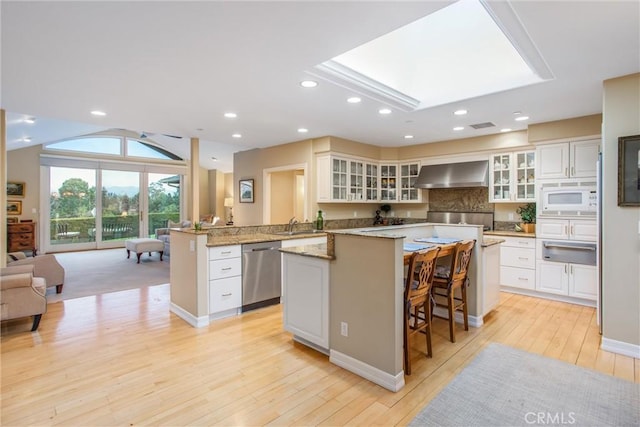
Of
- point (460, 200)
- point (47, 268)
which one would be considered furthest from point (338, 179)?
point (47, 268)

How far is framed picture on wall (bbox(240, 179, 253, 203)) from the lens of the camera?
6.77 m

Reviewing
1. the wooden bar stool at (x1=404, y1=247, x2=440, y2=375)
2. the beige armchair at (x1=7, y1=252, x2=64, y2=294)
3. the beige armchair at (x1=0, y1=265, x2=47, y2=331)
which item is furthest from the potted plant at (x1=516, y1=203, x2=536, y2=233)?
the beige armchair at (x1=7, y1=252, x2=64, y2=294)

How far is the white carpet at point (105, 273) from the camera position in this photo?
500cm

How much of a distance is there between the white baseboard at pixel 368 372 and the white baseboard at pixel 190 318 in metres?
1.65

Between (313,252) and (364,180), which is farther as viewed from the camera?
(364,180)

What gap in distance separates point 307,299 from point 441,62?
9.30 feet

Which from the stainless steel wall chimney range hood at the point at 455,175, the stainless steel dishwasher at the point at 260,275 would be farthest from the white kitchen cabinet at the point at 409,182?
the stainless steel dishwasher at the point at 260,275

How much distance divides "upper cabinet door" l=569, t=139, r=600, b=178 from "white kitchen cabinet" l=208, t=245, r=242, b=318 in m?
4.48

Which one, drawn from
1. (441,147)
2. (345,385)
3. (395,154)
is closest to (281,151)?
(395,154)

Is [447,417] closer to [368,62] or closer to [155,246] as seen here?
[368,62]

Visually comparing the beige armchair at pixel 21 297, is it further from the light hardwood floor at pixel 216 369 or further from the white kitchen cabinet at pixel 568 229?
the white kitchen cabinet at pixel 568 229

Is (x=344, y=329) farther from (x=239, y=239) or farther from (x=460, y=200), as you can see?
(x=460, y=200)

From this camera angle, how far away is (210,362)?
2.73 meters

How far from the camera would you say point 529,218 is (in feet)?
16.0
